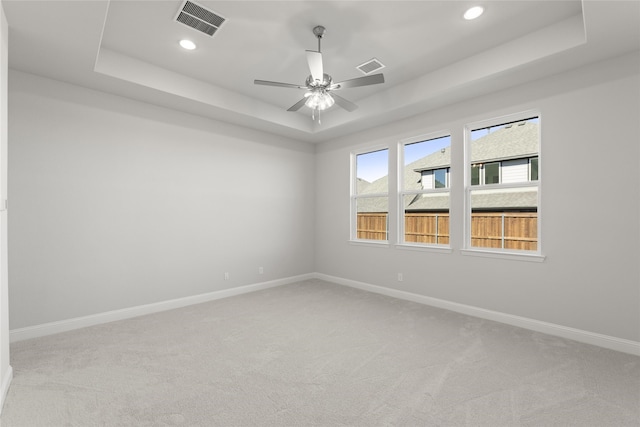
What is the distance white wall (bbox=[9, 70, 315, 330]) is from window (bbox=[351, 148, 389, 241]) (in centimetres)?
144

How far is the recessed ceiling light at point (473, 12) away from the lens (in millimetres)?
2694

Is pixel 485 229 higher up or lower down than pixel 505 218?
lower down

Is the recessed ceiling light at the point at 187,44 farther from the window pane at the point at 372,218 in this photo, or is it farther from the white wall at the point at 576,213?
the window pane at the point at 372,218

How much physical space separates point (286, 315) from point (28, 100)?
3.76 metres

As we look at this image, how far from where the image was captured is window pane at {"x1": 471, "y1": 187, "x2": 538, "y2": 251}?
366 cm

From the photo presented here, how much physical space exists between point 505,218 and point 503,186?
1.40 feet

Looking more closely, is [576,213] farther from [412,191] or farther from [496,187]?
[412,191]

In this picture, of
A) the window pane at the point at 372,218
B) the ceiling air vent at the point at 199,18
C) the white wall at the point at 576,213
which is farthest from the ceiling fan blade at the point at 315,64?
the window pane at the point at 372,218

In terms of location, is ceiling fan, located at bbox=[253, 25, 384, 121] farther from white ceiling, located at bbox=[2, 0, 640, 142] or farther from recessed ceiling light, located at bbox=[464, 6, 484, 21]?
recessed ceiling light, located at bbox=[464, 6, 484, 21]

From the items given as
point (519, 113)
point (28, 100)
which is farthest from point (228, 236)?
point (519, 113)

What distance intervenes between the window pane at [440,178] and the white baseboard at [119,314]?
3.27 meters

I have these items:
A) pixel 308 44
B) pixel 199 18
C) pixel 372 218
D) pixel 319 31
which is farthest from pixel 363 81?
pixel 372 218

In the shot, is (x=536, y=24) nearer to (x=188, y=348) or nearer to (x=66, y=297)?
(x=188, y=348)

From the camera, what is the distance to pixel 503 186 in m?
3.76
